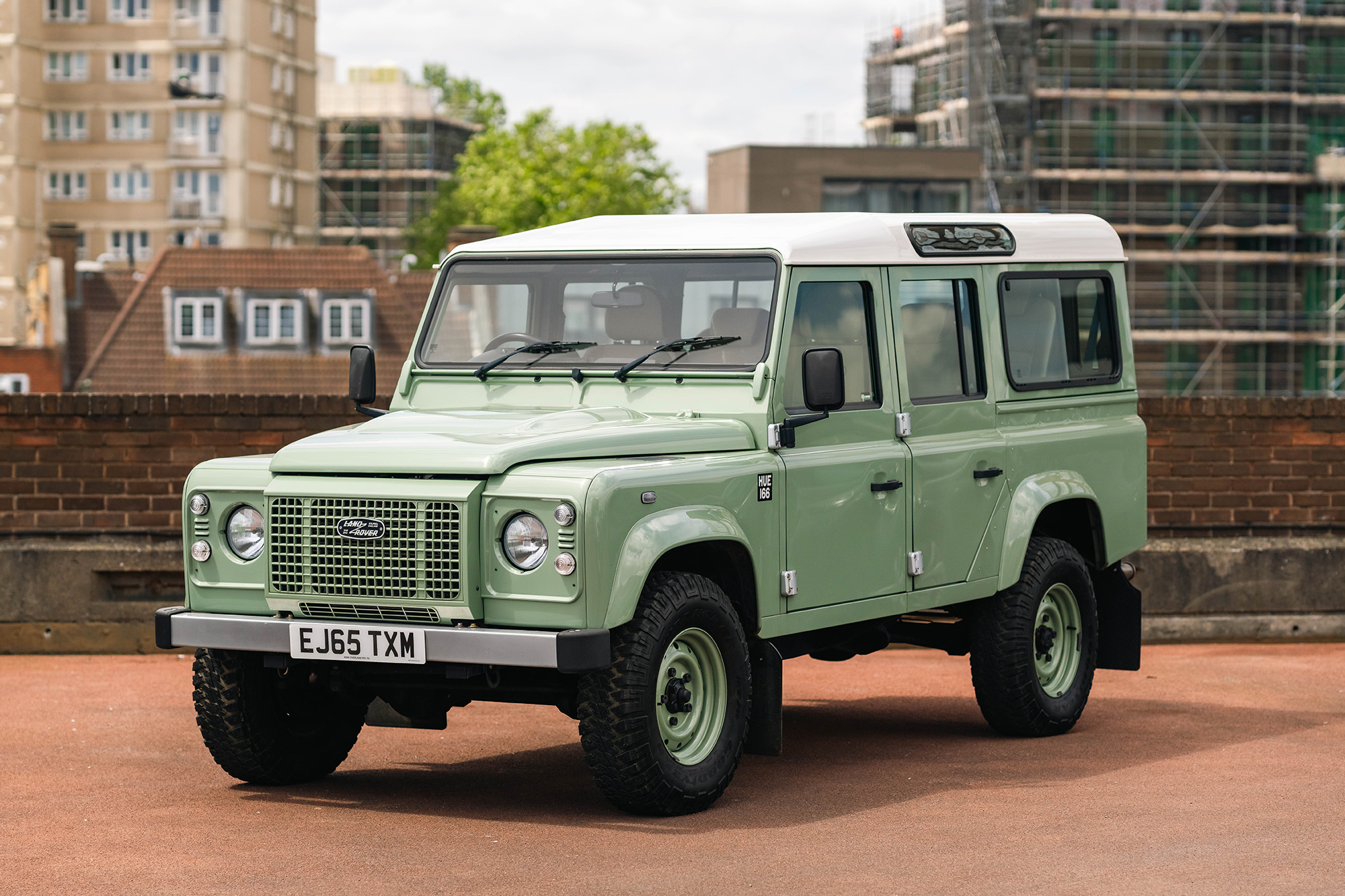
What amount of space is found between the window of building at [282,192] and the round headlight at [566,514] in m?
91.1

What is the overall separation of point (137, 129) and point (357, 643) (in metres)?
90.7

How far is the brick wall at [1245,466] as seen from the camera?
42.0 feet

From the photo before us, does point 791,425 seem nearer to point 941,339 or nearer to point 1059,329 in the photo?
point 941,339

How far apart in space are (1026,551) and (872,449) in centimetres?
146

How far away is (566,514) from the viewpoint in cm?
689

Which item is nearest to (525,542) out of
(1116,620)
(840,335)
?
(840,335)

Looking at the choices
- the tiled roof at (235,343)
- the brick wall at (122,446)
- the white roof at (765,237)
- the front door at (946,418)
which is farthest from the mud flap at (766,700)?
the tiled roof at (235,343)

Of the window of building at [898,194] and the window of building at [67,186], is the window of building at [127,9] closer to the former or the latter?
the window of building at [67,186]

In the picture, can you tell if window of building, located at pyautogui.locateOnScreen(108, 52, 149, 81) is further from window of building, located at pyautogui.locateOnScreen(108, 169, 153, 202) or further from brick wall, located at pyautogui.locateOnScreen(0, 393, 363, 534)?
brick wall, located at pyautogui.locateOnScreen(0, 393, 363, 534)

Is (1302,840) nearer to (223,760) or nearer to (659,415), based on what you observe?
(659,415)

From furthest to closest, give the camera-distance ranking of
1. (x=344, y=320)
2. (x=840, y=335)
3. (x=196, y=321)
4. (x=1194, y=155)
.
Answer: (x=1194, y=155) → (x=344, y=320) → (x=196, y=321) → (x=840, y=335)

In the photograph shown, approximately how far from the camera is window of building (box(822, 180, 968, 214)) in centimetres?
6988

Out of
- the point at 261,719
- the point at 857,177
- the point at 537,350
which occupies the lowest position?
the point at 261,719

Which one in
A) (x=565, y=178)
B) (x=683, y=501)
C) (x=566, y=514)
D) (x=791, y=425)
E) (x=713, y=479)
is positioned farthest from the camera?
(x=565, y=178)
